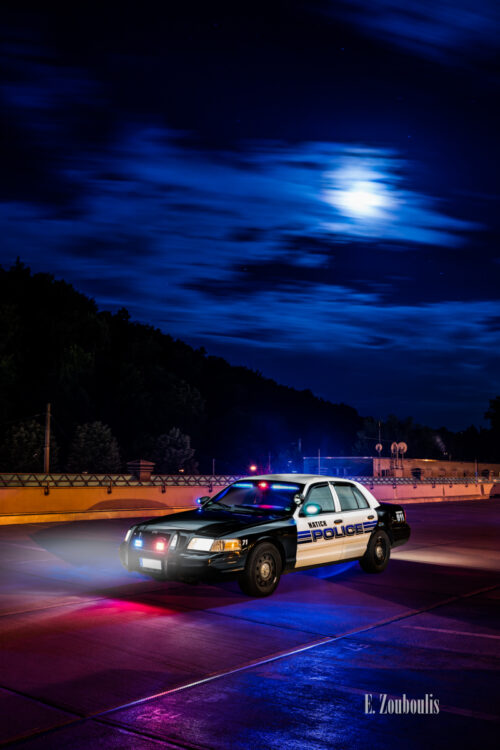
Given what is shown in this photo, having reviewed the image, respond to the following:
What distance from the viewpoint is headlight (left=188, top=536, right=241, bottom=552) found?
967 cm

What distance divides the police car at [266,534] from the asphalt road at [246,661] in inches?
15.8

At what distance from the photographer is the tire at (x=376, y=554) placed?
12.3m

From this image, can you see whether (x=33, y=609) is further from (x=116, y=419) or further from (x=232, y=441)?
(x=232, y=441)

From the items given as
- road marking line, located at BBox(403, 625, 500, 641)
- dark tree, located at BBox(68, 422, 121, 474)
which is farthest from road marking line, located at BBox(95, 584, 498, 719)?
dark tree, located at BBox(68, 422, 121, 474)

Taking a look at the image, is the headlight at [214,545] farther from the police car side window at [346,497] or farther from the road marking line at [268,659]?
the police car side window at [346,497]

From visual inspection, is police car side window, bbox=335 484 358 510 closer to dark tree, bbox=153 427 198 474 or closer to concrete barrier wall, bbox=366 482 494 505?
concrete barrier wall, bbox=366 482 494 505

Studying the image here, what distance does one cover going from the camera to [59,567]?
1291cm

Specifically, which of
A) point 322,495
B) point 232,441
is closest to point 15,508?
point 322,495

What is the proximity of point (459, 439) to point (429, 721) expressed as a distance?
175 meters

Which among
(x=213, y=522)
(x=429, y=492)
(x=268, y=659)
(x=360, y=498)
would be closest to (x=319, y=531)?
(x=360, y=498)

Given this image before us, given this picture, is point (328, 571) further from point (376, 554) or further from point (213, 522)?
point (213, 522)

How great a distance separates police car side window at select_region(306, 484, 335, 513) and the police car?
0.01m

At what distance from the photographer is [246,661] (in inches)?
273

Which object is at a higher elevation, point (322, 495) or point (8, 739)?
point (322, 495)
